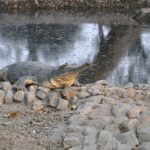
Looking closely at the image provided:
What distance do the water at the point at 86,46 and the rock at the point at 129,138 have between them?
4576 mm

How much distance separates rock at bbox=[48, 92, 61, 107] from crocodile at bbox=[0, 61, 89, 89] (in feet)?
1.56

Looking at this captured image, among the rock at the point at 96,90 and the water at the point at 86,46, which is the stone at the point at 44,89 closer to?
the rock at the point at 96,90

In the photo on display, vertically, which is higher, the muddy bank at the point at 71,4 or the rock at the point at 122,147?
the rock at the point at 122,147

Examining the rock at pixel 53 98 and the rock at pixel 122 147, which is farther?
the rock at pixel 53 98

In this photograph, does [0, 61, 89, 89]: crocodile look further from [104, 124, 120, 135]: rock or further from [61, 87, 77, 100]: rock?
[104, 124, 120, 135]: rock

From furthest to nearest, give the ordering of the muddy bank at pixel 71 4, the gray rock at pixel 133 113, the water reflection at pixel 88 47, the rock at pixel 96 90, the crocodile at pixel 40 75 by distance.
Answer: the muddy bank at pixel 71 4 < the water reflection at pixel 88 47 < the crocodile at pixel 40 75 < the rock at pixel 96 90 < the gray rock at pixel 133 113

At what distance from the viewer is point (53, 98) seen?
657 cm

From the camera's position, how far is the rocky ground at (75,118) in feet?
16.6

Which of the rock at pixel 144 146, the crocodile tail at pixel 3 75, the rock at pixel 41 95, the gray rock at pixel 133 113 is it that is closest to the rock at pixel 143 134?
the rock at pixel 144 146

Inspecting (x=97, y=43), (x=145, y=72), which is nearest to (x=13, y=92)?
(x=145, y=72)

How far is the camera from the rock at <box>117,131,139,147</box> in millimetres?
4953

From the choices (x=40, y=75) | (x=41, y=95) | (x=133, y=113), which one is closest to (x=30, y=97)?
(x=41, y=95)

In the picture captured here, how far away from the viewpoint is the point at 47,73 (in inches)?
301

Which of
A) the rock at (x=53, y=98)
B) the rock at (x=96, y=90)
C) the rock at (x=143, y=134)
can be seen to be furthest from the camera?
the rock at (x=96, y=90)
